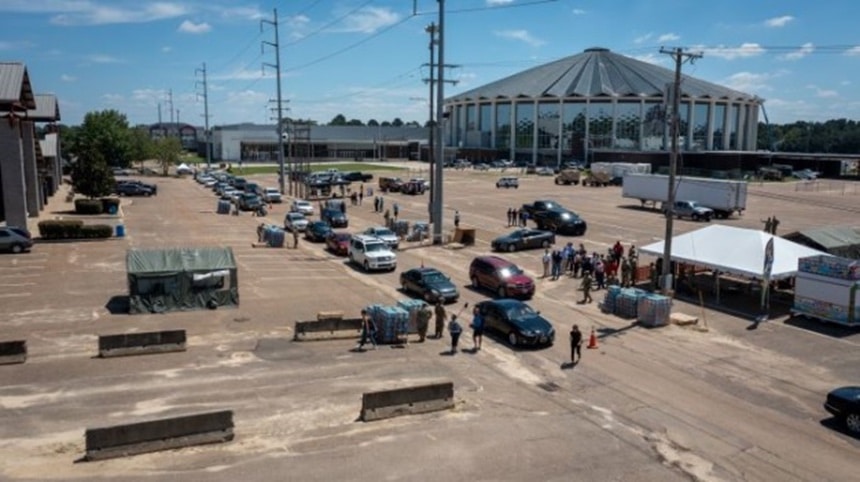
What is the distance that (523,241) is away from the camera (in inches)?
1722

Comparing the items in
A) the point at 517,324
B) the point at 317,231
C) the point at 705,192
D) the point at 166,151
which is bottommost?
the point at 517,324

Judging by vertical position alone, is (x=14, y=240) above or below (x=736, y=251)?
below

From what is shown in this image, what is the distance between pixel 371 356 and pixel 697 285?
18.0m

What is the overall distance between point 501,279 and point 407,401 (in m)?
14.4

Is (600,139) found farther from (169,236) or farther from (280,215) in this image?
(169,236)

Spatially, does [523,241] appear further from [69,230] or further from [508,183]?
[508,183]

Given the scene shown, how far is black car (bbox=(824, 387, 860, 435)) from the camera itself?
16578 millimetres

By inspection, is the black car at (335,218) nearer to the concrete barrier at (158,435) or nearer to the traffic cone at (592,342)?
the traffic cone at (592,342)

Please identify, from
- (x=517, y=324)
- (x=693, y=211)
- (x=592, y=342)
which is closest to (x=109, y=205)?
(x=693, y=211)

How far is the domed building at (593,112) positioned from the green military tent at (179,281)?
120 m

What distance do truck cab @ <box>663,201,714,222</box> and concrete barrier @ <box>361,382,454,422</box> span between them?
144 feet

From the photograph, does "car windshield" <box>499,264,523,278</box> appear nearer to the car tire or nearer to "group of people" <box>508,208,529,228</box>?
the car tire

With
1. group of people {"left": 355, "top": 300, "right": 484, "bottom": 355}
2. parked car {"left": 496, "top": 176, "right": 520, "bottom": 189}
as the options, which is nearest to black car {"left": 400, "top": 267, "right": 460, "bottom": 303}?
group of people {"left": 355, "top": 300, "right": 484, "bottom": 355}

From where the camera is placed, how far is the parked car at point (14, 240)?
40.0 meters
